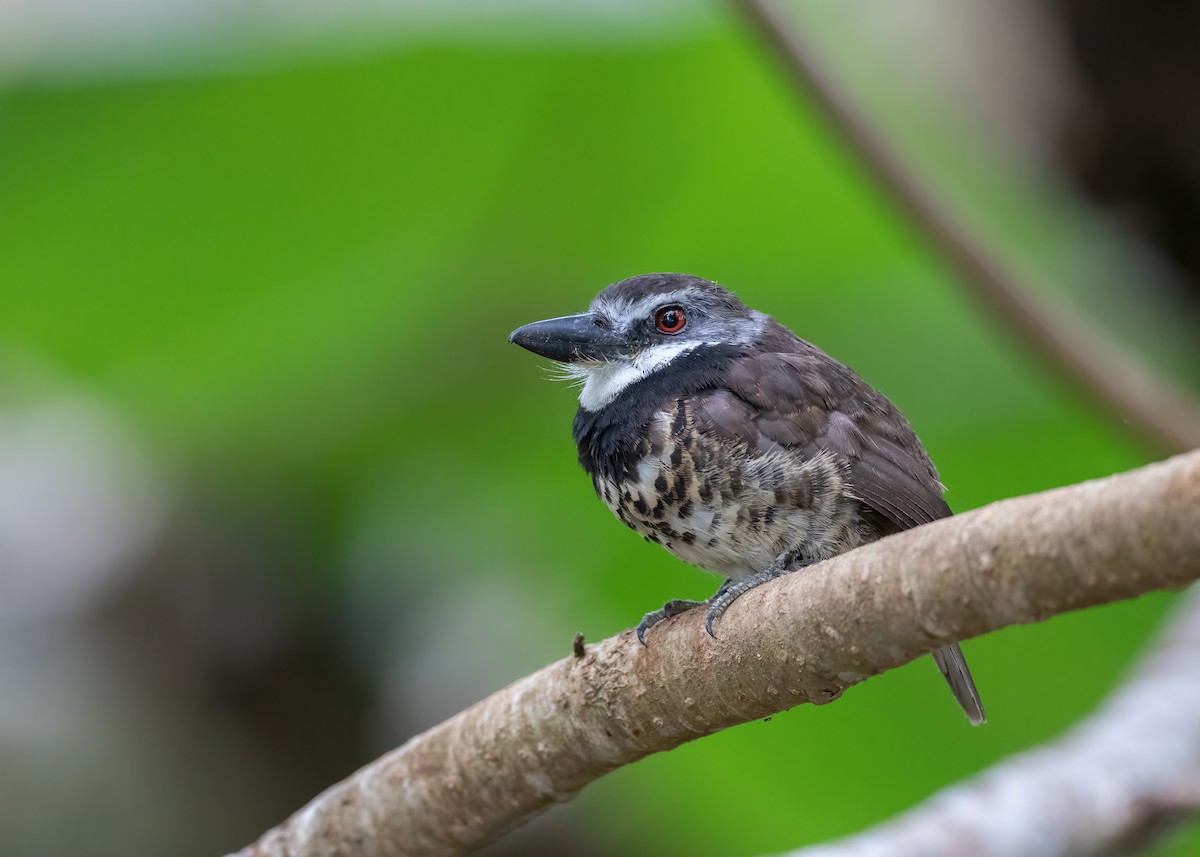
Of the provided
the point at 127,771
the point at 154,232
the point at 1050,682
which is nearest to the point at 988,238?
the point at 1050,682

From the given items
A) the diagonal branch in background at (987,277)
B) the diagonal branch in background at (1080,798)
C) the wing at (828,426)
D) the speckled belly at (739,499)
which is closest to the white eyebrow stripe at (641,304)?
the wing at (828,426)

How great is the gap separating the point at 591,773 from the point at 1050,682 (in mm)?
2713

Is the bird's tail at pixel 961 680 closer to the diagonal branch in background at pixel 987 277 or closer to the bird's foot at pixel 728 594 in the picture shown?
the bird's foot at pixel 728 594

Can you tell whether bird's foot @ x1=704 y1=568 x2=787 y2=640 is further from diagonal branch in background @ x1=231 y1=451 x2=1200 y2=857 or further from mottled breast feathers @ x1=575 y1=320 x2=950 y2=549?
mottled breast feathers @ x1=575 y1=320 x2=950 y2=549

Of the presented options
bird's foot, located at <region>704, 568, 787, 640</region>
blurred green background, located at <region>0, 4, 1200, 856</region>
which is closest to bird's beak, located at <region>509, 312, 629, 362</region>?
bird's foot, located at <region>704, 568, 787, 640</region>

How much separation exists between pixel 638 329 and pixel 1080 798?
166cm

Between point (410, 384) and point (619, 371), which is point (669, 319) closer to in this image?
point (619, 371)

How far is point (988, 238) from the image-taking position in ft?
13.5

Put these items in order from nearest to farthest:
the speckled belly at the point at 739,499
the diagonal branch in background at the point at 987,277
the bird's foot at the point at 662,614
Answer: the bird's foot at the point at 662,614 < the speckled belly at the point at 739,499 < the diagonal branch in background at the point at 987,277

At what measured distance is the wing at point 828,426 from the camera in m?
2.68

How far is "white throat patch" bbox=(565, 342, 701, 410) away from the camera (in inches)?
118

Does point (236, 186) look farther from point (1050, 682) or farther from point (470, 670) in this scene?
point (1050, 682)

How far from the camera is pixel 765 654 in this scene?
2078 millimetres

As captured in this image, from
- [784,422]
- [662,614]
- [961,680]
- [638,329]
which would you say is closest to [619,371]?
[638,329]
